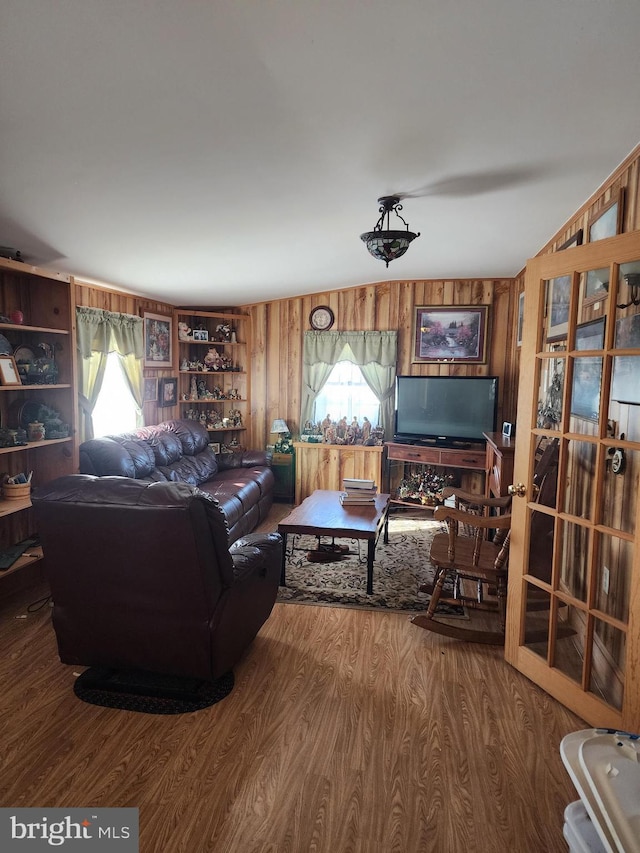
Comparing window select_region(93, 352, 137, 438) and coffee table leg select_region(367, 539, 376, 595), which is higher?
window select_region(93, 352, 137, 438)

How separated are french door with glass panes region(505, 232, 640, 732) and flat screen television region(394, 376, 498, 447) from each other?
2.53m

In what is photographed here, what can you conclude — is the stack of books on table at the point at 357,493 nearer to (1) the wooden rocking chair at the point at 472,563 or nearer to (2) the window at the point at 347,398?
(1) the wooden rocking chair at the point at 472,563

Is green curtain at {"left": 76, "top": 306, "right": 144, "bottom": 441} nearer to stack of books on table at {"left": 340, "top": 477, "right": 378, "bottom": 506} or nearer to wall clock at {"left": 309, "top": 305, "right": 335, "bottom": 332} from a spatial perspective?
wall clock at {"left": 309, "top": 305, "right": 335, "bottom": 332}

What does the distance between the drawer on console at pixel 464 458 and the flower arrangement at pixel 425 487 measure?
0.41 m

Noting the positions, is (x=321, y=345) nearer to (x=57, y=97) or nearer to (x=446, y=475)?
(x=446, y=475)

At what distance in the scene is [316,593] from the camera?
347 cm

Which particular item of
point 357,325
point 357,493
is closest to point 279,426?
point 357,325

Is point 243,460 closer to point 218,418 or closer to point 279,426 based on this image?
point 279,426

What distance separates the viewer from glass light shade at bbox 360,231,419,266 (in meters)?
2.73

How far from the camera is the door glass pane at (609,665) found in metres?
2.27

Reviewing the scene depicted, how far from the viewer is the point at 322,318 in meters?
5.96

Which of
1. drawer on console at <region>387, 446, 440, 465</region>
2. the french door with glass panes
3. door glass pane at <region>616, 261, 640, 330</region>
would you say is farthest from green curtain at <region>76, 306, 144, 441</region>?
door glass pane at <region>616, 261, 640, 330</region>
